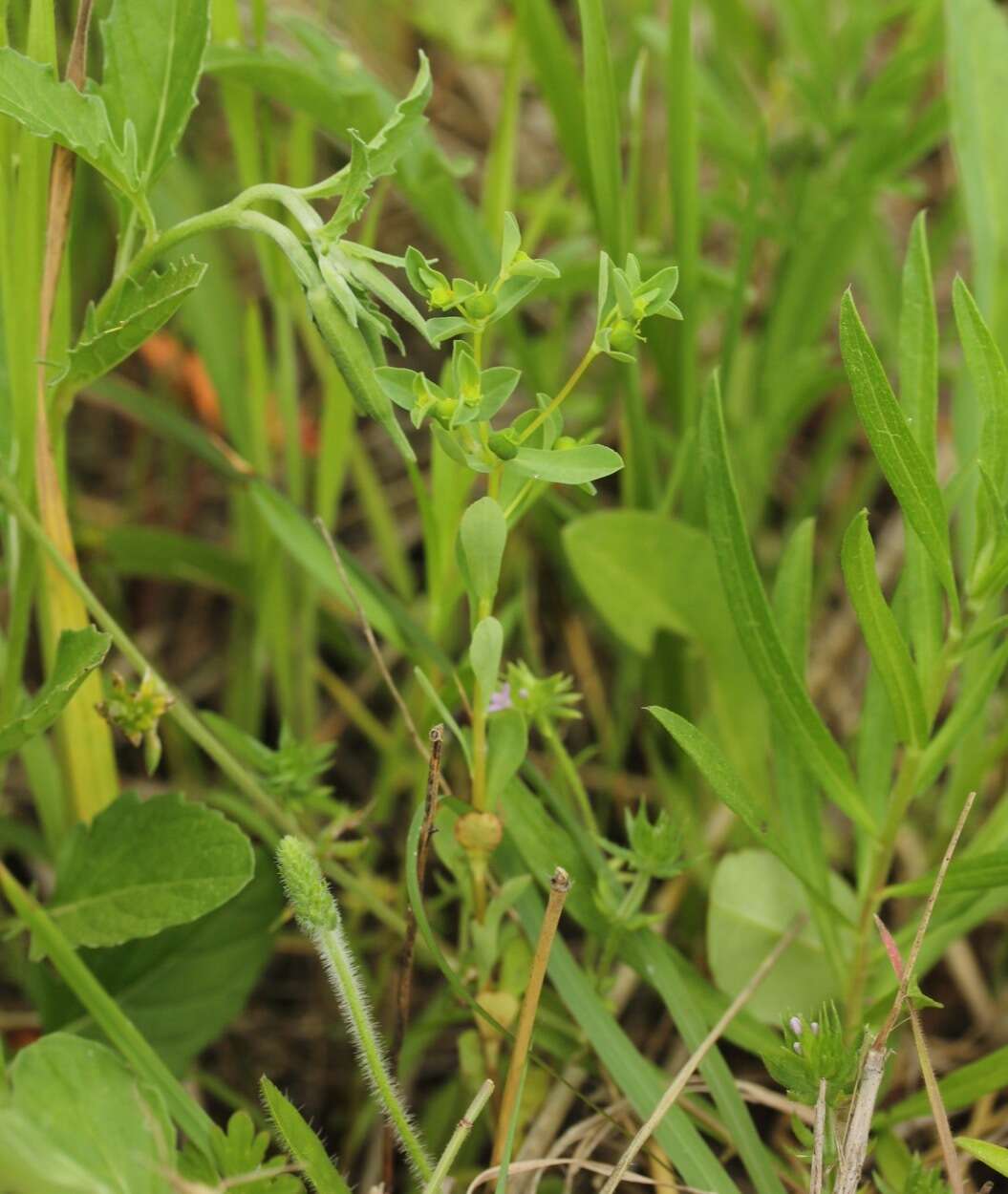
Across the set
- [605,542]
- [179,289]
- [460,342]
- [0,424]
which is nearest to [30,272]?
[0,424]

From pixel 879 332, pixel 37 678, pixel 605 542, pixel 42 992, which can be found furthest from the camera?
pixel 879 332

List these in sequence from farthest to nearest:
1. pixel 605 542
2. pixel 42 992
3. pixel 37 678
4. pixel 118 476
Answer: pixel 118 476 < pixel 37 678 < pixel 605 542 < pixel 42 992

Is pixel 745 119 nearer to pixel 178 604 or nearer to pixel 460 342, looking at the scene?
pixel 178 604

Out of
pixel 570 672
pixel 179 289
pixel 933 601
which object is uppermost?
pixel 179 289

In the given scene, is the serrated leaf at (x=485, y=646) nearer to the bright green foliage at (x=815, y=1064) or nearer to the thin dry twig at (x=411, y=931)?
the thin dry twig at (x=411, y=931)

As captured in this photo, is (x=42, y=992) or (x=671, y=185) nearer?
(x=42, y=992)

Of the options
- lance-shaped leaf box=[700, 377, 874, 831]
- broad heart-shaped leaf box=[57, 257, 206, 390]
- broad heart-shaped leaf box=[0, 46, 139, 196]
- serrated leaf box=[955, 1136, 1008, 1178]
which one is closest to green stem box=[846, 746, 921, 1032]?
lance-shaped leaf box=[700, 377, 874, 831]

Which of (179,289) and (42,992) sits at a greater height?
(179,289)
